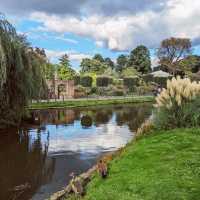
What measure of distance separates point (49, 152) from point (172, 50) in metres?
66.3

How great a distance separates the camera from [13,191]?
930 centimetres

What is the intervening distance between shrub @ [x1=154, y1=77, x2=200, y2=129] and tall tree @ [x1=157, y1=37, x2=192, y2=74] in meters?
63.2

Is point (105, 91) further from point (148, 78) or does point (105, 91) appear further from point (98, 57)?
point (98, 57)

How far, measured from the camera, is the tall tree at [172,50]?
76.3 meters

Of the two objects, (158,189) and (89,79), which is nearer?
(158,189)

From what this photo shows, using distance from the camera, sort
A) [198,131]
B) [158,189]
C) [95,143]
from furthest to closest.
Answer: [95,143]
[198,131]
[158,189]

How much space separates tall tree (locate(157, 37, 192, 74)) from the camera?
250 feet

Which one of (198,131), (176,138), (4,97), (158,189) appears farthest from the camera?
(4,97)

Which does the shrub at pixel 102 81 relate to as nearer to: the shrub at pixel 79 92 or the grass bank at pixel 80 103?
the shrub at pixel 79 92

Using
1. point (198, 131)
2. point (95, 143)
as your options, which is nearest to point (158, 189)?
point (198, 131)

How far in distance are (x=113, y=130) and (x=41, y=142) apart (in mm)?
5051

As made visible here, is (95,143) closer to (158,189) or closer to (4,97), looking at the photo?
(4,97)

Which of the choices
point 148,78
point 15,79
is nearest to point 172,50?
point 148,78

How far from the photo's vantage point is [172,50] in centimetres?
7756
